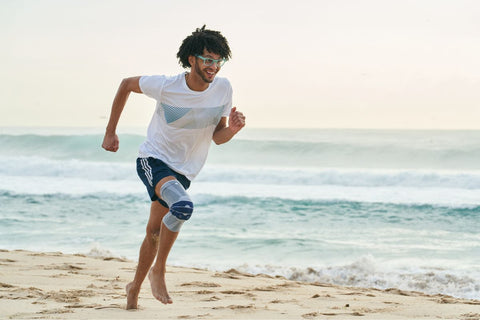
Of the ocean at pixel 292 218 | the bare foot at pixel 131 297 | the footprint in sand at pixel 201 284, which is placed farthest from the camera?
the ocean at pixel 292 218

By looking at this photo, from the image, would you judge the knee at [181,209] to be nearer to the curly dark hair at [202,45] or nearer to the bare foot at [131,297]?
the bare foot at [131,297]

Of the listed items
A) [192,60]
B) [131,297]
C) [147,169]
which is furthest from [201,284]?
[192,60]

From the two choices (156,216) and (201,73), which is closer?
(201,73)

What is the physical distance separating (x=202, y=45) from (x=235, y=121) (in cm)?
52

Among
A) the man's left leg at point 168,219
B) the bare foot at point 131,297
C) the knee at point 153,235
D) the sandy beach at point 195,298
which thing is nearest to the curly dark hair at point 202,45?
the man's left leg at point 168,219

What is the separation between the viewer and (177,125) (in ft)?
13.1

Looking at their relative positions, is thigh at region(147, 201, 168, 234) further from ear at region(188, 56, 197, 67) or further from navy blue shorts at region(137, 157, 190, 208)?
ear at region(188, 56, 197, 67)

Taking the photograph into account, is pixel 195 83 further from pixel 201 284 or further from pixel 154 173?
pixel 201 284

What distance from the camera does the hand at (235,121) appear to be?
3.91 m

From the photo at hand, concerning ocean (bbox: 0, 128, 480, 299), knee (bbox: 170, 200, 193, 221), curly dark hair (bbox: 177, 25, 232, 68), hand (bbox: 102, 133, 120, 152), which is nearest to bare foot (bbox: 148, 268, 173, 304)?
knee (bbox: 170, 200, 193, 221)

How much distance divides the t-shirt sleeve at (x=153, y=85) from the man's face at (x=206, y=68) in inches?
10.2

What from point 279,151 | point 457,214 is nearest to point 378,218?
point 457,214

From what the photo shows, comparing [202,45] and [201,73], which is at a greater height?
[202,45]

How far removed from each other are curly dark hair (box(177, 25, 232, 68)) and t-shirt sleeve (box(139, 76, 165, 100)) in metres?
0.21
